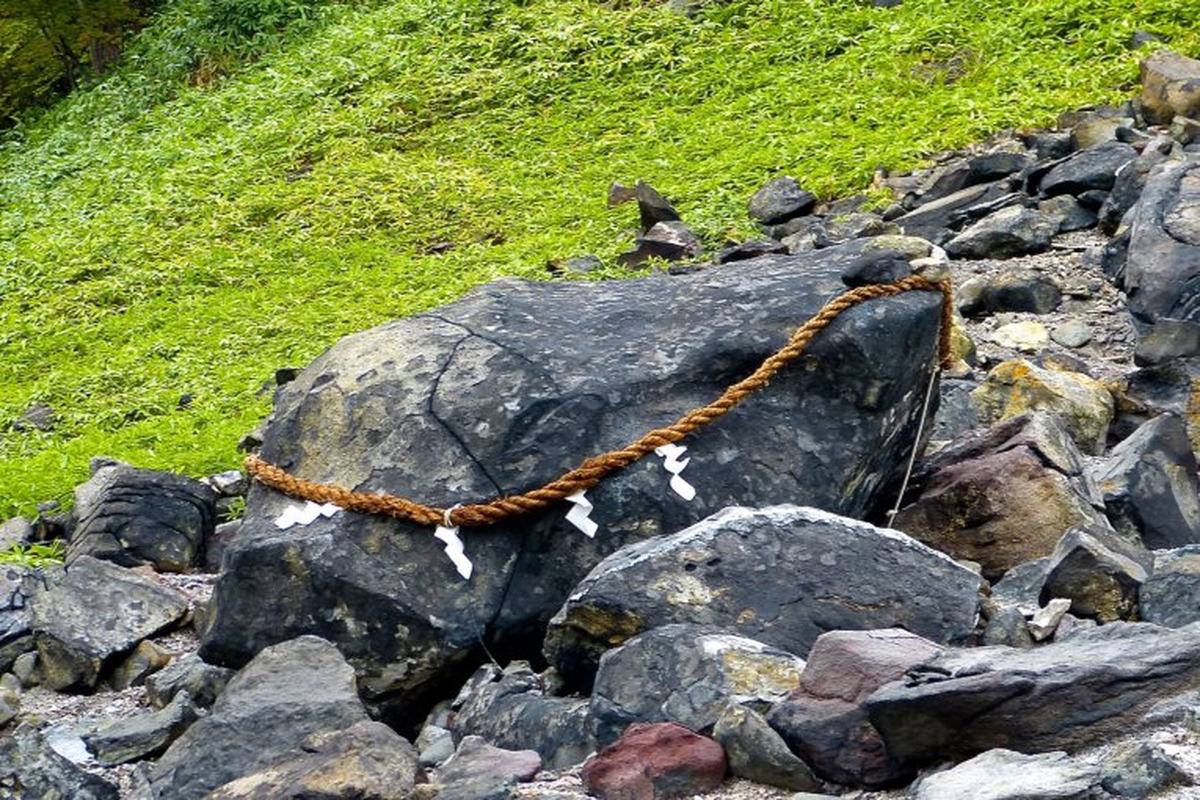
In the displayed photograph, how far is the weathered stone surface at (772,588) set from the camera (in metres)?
3.77

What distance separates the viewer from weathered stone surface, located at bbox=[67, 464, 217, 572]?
240 inches

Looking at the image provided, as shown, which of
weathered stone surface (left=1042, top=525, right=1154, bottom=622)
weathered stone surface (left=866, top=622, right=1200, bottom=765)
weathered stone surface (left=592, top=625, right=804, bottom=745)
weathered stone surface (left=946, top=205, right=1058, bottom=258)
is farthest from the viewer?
weathered stone surface (left=946, top=205, right=1058, bottom=258)

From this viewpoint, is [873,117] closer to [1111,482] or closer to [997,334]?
[997,334]

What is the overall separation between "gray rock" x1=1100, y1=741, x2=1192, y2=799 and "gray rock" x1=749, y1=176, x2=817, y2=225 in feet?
24.7

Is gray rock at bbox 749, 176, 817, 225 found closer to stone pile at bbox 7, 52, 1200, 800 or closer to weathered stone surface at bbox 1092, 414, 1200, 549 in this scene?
stone pile at bbox 7, 52, 1200, 800

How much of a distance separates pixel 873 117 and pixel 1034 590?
303 inches

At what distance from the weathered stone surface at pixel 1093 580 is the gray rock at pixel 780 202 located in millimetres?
6150

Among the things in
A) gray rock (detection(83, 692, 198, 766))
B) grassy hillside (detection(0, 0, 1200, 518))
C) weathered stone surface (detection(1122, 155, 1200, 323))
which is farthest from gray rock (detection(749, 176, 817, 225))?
gray rock (detection(83, 692, 198, 766))

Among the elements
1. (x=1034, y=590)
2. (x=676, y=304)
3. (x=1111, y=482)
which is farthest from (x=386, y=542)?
(x=1111, y=482)

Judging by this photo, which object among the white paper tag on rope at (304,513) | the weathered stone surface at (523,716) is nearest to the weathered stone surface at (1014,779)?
the weathered stone surface at (523,716)

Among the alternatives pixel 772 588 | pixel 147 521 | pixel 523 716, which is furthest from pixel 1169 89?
pixel 523 716

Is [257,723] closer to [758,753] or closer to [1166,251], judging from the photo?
[758,753]

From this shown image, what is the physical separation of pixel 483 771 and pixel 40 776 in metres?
1.00

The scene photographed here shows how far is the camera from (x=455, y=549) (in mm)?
4332
